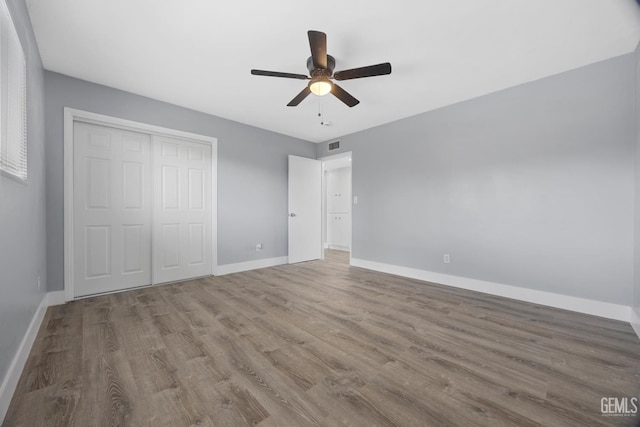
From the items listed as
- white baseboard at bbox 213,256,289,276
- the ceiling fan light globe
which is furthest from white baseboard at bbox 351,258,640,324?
the ceiling fan light globe

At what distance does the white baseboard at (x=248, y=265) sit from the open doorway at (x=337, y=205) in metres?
2.25

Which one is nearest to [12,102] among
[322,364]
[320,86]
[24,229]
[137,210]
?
[24,229]

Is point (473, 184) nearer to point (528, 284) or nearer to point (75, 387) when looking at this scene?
point (528, 284)

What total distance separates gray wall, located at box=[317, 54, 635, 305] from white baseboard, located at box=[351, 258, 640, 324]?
7cm

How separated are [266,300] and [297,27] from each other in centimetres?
270

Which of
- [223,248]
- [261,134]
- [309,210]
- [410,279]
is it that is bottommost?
[410,279]

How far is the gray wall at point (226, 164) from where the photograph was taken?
9.04 feet

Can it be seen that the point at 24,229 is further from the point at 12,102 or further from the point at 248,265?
the point at 248,265

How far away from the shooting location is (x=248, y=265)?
435 centimetres

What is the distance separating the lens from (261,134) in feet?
15.0

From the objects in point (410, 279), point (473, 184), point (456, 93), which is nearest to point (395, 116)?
point (456, 93)

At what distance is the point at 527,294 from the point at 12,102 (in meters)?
4.77

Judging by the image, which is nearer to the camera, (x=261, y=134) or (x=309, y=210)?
(x=261, y=134)

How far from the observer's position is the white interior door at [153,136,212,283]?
11.5 feet
